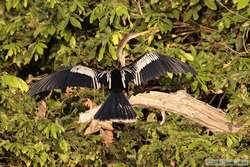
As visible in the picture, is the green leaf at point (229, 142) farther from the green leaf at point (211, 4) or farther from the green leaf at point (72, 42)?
the green leaf at point (72, 42)

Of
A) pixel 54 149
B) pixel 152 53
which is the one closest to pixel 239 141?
pixel 152 53

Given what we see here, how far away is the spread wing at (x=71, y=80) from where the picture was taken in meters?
3.98

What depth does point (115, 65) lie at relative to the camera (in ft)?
15.4

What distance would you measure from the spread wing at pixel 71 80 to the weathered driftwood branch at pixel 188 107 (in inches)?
8.2

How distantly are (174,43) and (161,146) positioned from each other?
1.14m

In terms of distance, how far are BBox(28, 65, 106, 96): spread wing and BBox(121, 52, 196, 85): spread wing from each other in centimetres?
23

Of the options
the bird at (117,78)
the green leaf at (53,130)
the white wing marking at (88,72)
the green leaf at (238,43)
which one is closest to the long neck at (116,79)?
the bird at (117,78)

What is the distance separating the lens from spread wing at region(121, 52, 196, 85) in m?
3.87

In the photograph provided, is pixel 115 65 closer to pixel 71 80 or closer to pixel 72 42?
pixel 72 42

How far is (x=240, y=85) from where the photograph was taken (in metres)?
4.23

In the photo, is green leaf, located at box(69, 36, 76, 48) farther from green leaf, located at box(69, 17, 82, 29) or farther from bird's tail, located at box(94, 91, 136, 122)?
bird's tail, located at box(94, 91, 136, 122)

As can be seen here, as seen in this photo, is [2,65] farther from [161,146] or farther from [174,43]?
[161,146]

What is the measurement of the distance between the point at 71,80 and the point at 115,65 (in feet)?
2.53

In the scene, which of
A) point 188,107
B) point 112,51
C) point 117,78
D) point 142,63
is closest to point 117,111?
point 117,78
